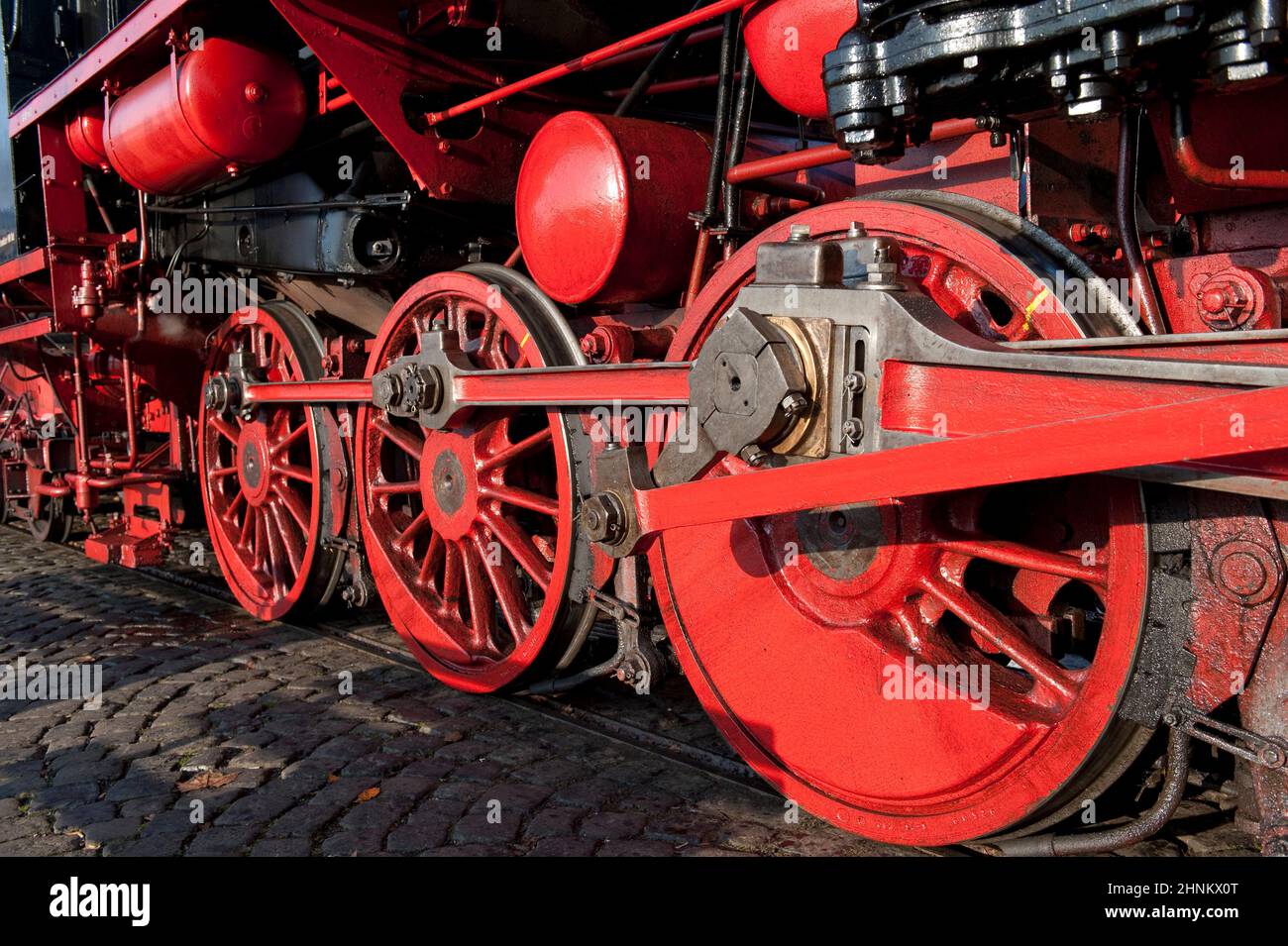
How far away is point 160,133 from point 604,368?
262 cm

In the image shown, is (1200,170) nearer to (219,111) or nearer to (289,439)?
(219,111)

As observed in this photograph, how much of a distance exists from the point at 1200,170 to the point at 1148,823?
1.17 meters

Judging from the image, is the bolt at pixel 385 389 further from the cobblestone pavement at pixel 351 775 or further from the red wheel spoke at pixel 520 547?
the cobblestone pavement at pixel 351 775

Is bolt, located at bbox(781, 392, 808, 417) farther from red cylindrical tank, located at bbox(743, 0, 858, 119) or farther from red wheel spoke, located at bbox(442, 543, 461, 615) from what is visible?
red wheel spoke, located at bbox(442, 543, 461, 615)

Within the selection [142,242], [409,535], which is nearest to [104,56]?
[142,242]

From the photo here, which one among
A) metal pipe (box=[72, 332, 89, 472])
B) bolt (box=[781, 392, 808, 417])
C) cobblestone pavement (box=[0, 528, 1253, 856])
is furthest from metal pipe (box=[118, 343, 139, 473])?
bolt (box=[781, 392, 808, 417])

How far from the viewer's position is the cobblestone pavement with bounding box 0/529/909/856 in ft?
8.96

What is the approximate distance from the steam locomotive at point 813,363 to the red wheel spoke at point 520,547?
16 millimetres

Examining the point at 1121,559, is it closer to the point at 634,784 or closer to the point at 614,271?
the point at 634,784

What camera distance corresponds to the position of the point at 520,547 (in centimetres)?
368

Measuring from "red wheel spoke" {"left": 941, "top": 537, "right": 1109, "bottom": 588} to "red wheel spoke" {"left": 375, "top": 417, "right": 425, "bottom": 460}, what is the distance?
217 centimetres

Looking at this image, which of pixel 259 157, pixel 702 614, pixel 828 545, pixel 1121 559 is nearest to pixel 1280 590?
pixel 1121 559

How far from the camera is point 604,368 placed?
3.02 m
